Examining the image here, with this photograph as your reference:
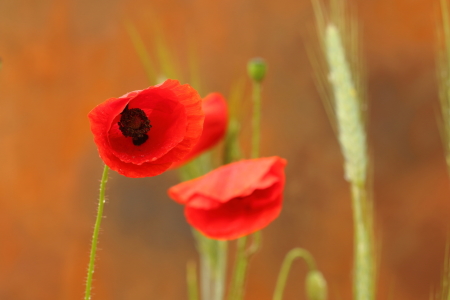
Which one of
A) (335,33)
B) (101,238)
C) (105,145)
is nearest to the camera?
(105,145)

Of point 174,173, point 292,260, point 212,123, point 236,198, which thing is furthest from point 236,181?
point 174,173

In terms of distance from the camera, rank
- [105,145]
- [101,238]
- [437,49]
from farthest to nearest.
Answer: [101,238], [437,49], [105,145]

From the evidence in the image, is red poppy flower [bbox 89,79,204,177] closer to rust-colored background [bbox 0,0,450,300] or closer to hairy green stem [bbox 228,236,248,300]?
hairy green stem [bbox 228,236,248,300]

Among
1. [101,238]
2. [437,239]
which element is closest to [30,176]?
[101,238]

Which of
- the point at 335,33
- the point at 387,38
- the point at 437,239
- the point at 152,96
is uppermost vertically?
the point at 387,38

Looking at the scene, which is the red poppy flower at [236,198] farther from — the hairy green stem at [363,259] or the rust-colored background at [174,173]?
the rust-colored background at [174,173]

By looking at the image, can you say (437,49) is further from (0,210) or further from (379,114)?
(0,210)

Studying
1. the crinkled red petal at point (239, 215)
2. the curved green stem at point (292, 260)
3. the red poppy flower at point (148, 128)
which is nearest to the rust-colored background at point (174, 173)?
the curved green stem at point (292, 260)
